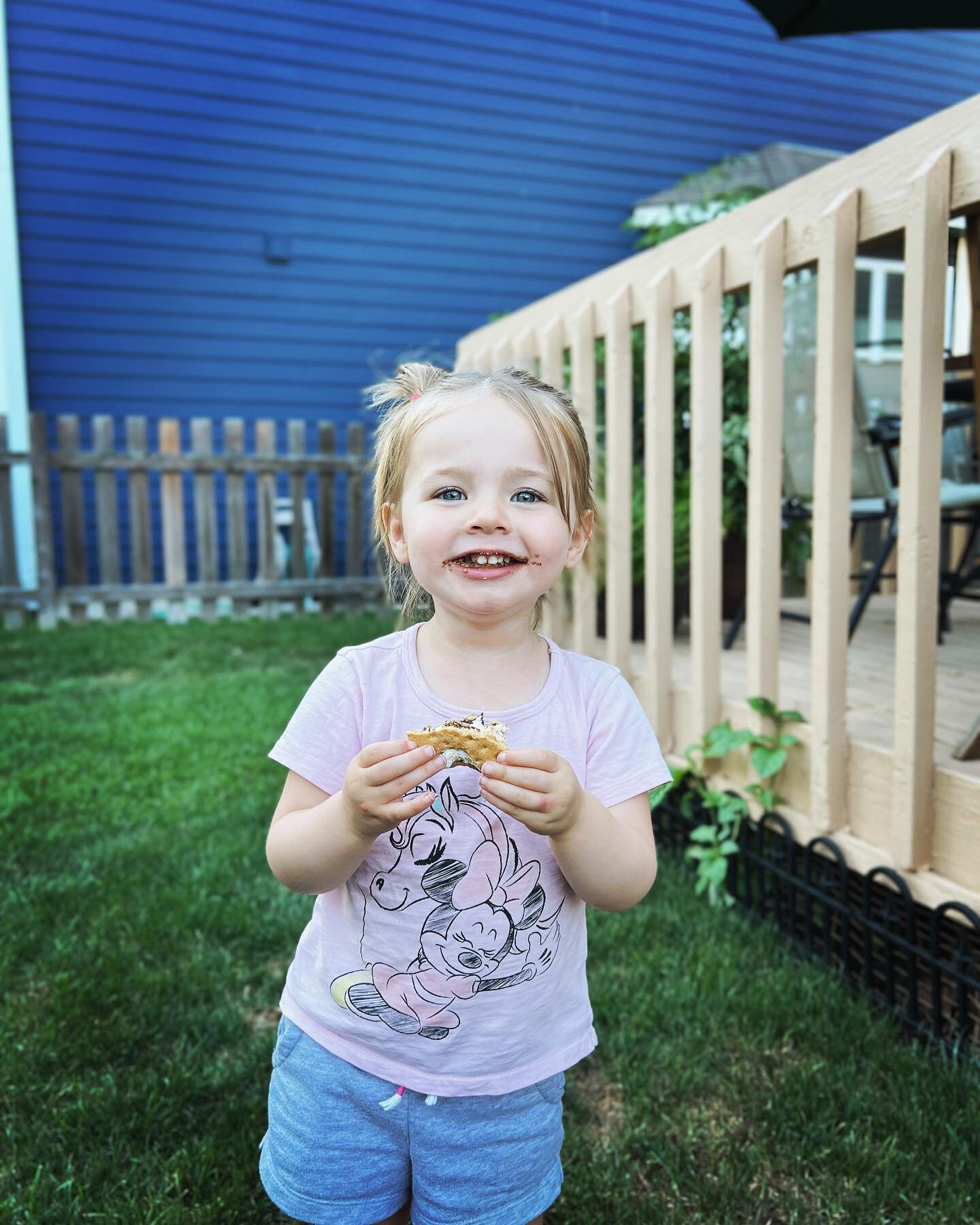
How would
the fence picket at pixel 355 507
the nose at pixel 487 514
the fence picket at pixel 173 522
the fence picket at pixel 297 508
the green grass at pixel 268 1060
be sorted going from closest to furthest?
1. the nose at pixel 487 514
2. the green grass at pixel 268 1060
3. the fence picket at pixel 173 522
4. the fence picket at pixel 297 508
5. the fence picket at pixel 355 507

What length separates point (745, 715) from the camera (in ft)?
8.29

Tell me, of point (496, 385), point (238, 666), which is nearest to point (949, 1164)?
point (496, 385)

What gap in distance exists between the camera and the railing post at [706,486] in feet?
8.23

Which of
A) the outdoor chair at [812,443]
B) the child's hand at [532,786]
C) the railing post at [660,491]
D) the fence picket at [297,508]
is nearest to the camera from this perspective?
the child's hand at [532,786]

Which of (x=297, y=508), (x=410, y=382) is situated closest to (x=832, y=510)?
(x=410, y=382)

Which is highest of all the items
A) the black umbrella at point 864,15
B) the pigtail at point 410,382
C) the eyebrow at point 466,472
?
the black umbrella at point 864,15

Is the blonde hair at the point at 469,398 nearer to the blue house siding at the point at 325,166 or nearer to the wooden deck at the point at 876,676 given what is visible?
the wooden deck at the point at 876,676

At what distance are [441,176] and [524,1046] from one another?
323 inches

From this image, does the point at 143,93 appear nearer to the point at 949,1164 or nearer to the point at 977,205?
the point at 977,205

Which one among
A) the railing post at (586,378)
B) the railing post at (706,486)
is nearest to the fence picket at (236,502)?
the railing post at (586,378)

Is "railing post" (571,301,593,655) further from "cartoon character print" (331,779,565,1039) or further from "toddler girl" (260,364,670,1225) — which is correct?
"cartoon character print" (331,779,565,1039)

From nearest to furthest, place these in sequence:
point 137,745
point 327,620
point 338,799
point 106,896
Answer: point 338,799 < point 106,896 < point 137,745 < point 327,620

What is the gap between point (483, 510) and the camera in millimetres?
1121

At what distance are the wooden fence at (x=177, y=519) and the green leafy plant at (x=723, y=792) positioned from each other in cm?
435
